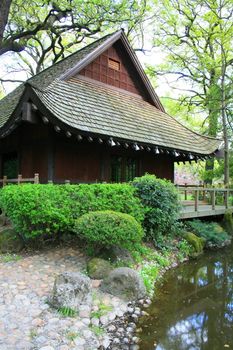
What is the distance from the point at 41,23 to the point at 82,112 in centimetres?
912

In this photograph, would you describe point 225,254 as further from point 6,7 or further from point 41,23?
point 41,23

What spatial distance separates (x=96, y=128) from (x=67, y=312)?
5783 mm

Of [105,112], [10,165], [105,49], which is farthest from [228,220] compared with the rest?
[10,165]

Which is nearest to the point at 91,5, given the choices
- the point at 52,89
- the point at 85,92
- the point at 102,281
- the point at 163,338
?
the point at 85,92

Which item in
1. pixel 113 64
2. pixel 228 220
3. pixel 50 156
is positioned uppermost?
pixel 113 64

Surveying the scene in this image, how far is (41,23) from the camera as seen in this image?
15992 millimetres

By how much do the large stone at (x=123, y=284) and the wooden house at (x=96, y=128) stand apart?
4.26 metres

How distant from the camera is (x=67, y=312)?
4453mm

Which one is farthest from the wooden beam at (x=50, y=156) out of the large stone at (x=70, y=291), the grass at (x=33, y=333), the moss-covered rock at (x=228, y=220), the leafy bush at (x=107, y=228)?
the moss-covered rock at (x=228, y=220)

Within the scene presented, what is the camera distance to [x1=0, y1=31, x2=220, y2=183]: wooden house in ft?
28.7

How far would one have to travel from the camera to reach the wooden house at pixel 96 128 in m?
8.75

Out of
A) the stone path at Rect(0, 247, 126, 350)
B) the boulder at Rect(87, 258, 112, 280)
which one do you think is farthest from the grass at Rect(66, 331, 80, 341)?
the boulder at Rect(87, 258, 112, 280)

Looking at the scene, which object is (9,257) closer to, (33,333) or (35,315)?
(35,315)

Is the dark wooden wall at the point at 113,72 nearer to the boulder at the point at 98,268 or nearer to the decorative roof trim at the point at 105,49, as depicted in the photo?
the decorative roof trim at the point at 105,49
